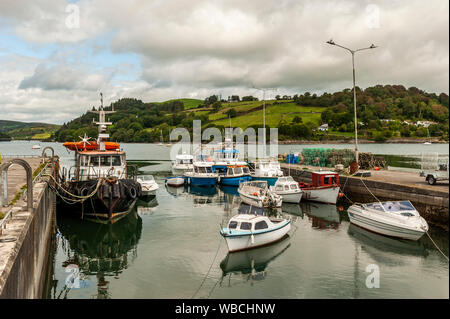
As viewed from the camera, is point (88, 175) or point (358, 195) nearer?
point (88, 175)

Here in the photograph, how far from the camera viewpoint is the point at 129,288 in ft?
44.4

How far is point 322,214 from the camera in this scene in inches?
1047

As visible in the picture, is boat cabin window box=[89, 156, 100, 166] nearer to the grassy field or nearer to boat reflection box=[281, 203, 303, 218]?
boat reflection box=[281, 203, 303, 218]

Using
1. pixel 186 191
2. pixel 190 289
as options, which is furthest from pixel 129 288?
pixel 186 191

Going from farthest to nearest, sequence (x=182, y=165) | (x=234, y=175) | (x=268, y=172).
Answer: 1. (x=182, y=165)
2. (x=234, y=175)
3. (x=268, y=172)

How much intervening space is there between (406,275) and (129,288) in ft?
39.8

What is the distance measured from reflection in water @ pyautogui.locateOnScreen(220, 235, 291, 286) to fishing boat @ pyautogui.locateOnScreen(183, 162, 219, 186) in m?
23.8

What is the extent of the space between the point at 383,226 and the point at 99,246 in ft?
56.0

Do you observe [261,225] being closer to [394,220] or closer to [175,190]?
[394,220]

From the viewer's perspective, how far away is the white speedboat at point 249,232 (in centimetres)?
1695

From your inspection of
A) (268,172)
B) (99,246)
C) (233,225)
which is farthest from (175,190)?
(233,225)

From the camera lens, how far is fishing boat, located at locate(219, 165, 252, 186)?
41.3 m

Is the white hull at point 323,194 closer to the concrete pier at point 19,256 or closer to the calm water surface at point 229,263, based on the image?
the calm water surface at point 229,263

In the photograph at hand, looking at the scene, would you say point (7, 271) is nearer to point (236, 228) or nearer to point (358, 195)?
point (236, 228)
